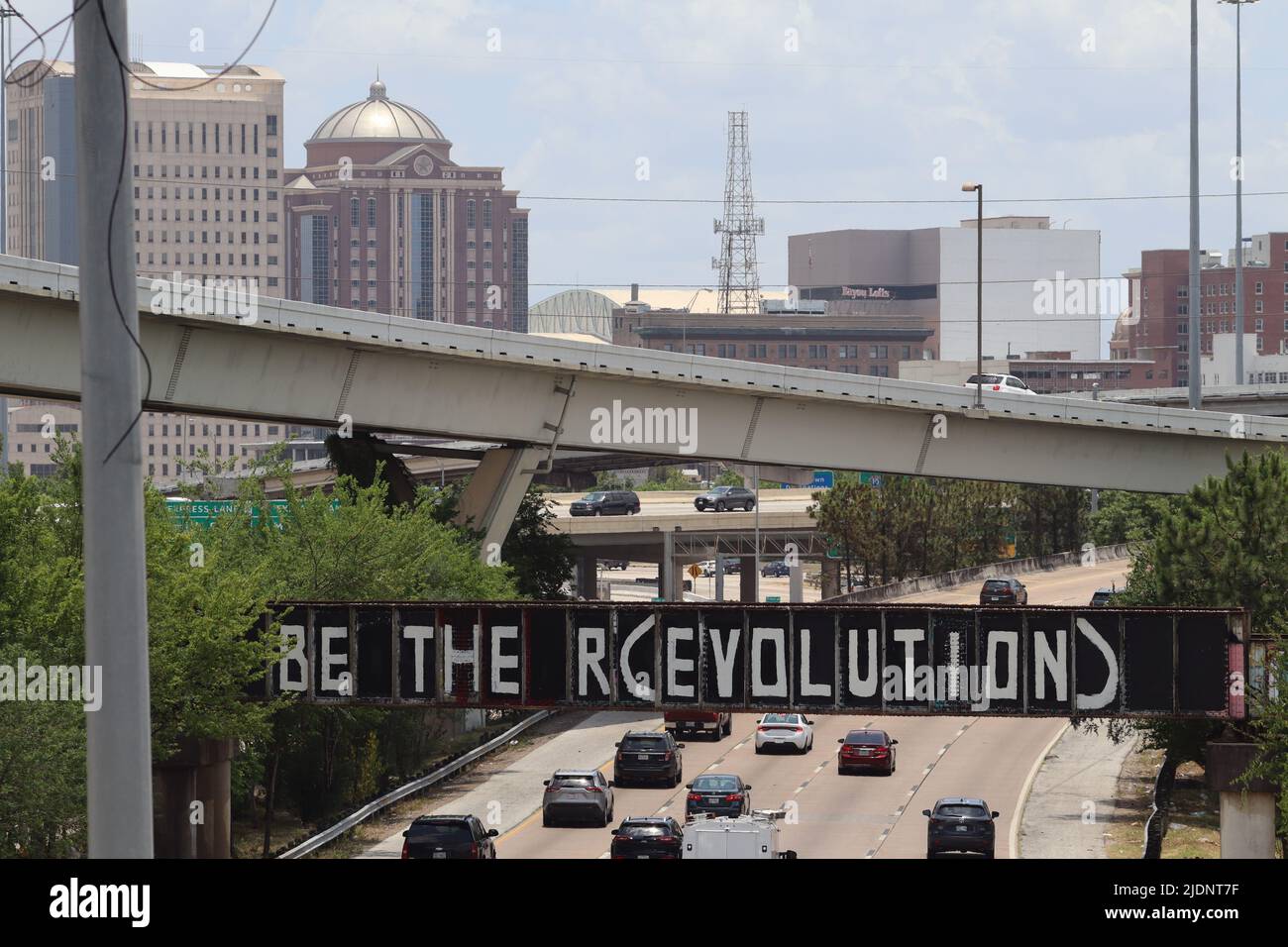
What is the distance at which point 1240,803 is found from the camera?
1189 inches

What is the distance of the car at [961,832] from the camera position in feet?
116

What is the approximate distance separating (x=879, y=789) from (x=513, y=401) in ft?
49.1

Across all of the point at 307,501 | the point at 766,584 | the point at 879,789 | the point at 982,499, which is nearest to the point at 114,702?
the point at 307,501

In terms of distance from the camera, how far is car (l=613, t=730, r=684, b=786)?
47.6m

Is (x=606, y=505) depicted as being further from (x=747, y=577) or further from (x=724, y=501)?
Answer: (x=747, y=577)

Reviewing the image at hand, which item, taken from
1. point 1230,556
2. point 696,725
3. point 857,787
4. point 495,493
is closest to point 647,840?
point 857,787

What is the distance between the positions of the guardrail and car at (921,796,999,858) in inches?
491

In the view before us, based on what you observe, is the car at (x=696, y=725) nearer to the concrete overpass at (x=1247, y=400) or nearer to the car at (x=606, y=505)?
the concrete overpass at (x=1247, y=400)

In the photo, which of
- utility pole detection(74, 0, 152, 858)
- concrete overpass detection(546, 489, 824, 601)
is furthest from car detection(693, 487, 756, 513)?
utility pole detection(74, 0, 152, 858)

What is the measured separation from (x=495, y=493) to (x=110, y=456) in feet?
158

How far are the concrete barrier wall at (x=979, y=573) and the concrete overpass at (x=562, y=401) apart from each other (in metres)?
28.8

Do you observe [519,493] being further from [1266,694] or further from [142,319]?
[1266,694]

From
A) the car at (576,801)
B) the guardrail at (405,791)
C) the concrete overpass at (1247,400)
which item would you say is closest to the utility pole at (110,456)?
the guardrail at (405,791)

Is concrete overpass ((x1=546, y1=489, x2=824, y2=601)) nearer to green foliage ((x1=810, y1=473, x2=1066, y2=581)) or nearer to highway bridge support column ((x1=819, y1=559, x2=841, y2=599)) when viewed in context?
highway bridge support column ((x1=819, y1=559, x2=841, y2=599))
